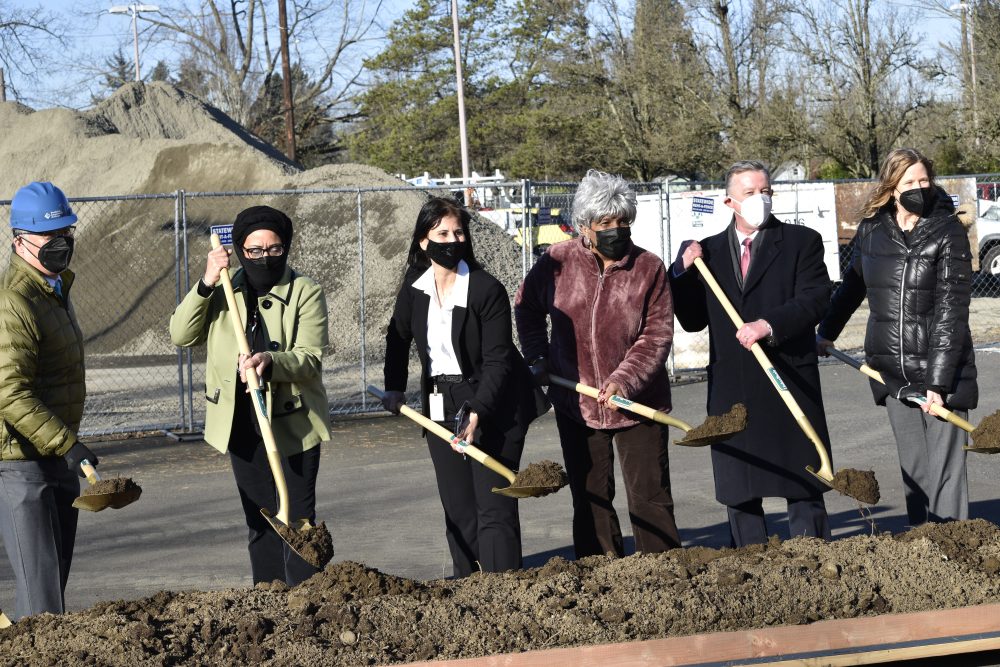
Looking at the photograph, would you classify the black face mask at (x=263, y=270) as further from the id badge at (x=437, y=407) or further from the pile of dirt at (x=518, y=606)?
the pile of dirt at (x=518, y=606)

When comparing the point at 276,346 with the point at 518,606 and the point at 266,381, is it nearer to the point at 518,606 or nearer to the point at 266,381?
the point at 266,381

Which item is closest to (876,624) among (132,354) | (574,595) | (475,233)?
(574,595)

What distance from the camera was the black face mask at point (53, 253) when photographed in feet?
14.4

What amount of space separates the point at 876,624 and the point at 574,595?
0.97m

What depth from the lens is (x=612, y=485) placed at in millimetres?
5363

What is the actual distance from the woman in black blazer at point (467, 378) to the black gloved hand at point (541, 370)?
0.38 ft

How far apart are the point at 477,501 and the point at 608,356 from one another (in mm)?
850

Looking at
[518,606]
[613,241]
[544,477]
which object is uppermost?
[613,241]

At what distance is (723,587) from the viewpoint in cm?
409

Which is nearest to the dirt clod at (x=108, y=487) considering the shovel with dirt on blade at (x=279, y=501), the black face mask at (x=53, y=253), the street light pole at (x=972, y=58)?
the shovel with dirt on blade at (x=279, y=501)

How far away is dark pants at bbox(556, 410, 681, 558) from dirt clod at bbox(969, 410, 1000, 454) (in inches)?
49.8

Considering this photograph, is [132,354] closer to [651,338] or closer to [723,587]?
[651,338]

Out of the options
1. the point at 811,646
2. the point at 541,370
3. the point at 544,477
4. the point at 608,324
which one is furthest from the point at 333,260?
the point at 811,646

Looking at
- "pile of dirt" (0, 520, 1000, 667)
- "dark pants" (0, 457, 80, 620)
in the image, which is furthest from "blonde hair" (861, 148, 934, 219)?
"dark pants" (0, 457, 80, 620)
